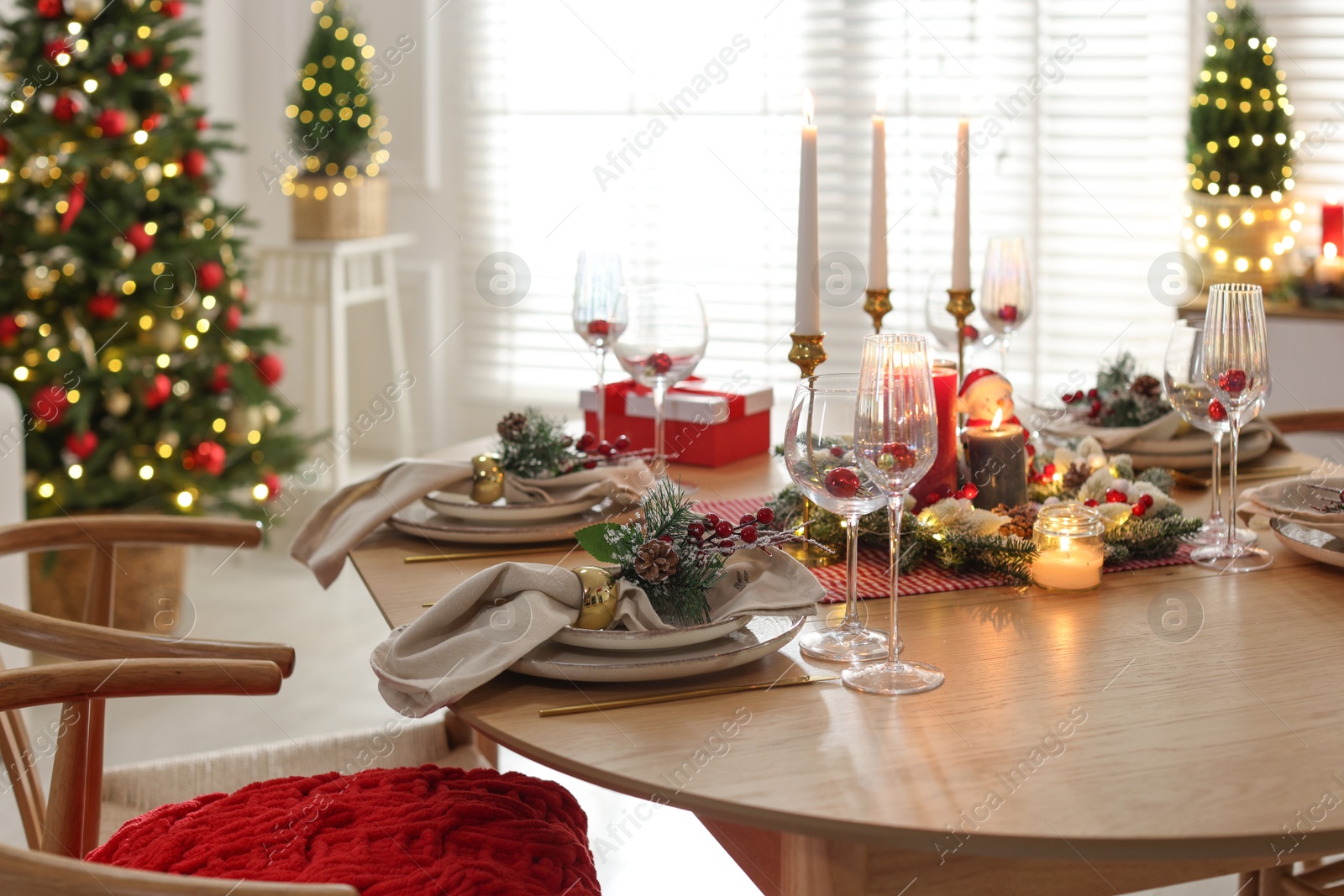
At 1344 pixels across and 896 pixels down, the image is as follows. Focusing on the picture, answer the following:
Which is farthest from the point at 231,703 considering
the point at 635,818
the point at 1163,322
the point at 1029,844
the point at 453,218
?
the point at 1163,322

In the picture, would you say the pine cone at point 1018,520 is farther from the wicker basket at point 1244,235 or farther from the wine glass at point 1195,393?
the wicker basket at point 1244,235

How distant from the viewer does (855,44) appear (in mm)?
4023

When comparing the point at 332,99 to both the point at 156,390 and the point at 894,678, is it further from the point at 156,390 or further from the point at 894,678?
the point at 894,678

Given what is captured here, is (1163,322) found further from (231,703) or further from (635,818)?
(231,703)

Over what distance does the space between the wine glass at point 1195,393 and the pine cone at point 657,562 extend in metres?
0.62

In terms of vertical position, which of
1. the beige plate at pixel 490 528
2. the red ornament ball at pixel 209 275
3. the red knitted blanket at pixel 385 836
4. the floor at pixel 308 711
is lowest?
the floor at pixel 308 711

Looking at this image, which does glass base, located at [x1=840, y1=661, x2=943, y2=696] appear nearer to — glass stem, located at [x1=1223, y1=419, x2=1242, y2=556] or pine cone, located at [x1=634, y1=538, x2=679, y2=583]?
pine cone, located at [x1=634, y1=538, x2=679, y2=583]

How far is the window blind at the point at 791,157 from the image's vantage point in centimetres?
388

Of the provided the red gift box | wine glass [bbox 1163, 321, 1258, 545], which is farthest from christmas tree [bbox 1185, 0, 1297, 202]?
wine glass [bbox 1163, 321, 1258, 545]

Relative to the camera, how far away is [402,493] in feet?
4.87

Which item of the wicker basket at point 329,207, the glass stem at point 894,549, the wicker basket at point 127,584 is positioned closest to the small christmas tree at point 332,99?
the wicker basket at point 329,207

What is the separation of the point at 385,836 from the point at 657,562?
1.20ft

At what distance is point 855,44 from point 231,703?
2.67m

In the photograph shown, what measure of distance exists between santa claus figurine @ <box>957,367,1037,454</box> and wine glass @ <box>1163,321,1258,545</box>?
0.17m
